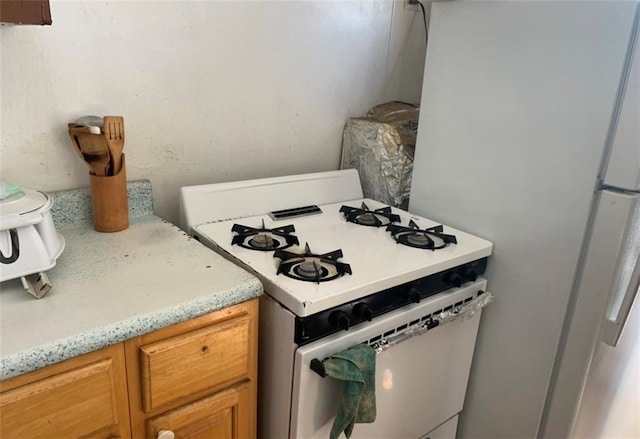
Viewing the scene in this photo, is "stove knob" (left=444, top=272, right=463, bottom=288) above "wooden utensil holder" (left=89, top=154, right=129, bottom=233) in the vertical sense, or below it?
below

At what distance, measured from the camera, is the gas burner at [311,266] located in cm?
110

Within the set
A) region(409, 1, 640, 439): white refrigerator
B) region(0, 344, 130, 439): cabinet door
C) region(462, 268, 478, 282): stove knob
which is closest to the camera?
region(0, 344, 130, 439): cabinet door

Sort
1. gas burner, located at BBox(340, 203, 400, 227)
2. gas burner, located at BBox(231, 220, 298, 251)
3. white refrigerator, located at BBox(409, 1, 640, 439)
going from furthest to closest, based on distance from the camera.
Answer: gas burner, located at BBox(340, 203, 400, 227), gas burner, located at BBox(231, 220, 298, 251), white refrigerator, located at BBox(409, 1, 640, 439)

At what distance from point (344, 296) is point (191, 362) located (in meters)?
0.35

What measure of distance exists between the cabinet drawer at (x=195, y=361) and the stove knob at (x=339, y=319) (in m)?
0.18

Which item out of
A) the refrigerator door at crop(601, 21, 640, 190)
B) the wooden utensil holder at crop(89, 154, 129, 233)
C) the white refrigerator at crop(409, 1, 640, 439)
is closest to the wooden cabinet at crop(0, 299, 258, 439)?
the wooden utensil holder at crop(89, 154, 129, 233)

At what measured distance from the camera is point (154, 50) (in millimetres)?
1323

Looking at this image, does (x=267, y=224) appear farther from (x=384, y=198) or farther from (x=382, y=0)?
(x=382, y=0)

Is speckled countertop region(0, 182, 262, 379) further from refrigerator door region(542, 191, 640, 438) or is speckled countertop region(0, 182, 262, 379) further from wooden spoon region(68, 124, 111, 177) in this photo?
refrigerator door region(542, 191, 640, 438)

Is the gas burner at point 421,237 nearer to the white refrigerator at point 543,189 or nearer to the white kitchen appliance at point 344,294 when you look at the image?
the white kitchen appliance at point 344,294

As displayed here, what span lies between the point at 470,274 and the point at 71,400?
3.39ft

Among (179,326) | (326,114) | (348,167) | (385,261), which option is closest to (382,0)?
(326,114)

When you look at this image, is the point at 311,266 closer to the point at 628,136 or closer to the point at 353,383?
the point at 353,383

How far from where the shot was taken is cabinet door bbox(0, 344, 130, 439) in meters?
0.76
